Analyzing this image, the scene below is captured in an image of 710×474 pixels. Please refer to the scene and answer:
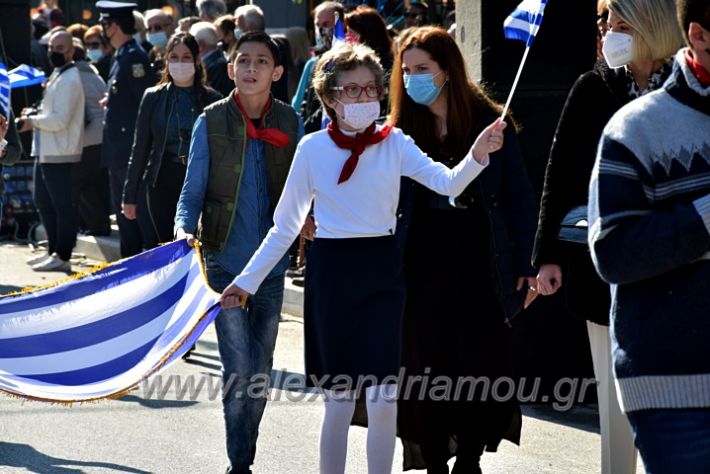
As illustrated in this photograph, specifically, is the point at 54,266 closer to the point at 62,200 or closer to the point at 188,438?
the point at 62,200

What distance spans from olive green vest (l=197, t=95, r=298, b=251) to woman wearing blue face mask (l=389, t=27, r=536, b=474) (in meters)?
0.64

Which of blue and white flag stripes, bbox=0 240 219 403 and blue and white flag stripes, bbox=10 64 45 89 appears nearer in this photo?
blue and white flag stripes, bbox=0 240 219 403

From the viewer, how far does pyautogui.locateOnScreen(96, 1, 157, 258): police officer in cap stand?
36.8 ft

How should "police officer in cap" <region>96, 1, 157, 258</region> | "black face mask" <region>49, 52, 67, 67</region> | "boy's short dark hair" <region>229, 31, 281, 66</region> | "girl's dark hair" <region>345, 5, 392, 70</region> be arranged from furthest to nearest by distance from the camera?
"black face mask" <region>49, 52, 67, 67</region>
"police officer in cap" <region>96, 1, 157, 258</region>
"girl's dark hair" <region>345, 5, 392, 70</region>
"boy's short dark hair" <region>229, 31, 281, 66</region>

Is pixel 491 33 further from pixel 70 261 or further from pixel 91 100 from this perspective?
pixel 70 261

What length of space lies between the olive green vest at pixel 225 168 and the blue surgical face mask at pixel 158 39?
788 centimetres

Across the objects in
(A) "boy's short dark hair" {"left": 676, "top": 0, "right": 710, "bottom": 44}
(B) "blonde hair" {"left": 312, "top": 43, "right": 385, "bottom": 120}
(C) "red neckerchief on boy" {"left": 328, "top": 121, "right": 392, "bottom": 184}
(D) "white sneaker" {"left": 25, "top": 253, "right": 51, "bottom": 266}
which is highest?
(A) "boy's short dark hair" {"left": 676, "top": 0, "right": 710, "bottom": 44}

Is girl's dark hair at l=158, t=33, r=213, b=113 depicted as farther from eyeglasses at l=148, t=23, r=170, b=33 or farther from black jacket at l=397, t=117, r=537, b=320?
eyeglasses at l=148, t=23, r=170, b=33

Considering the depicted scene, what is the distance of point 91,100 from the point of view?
1320 cm

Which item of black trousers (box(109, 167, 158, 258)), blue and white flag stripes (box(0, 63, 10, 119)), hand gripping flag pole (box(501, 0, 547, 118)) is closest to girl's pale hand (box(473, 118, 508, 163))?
hand gripping flag pole (box(501, 0, 547, 118))

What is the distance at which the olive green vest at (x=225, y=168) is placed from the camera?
241 inches

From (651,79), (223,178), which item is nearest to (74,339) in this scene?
(223,178)

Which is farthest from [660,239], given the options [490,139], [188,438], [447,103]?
[188,438]

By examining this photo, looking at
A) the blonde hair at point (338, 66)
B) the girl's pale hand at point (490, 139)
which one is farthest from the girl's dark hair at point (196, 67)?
the girl's pale hand at point (490, 139)
